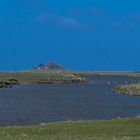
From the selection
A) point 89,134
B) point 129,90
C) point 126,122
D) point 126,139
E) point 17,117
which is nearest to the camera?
point 126,139

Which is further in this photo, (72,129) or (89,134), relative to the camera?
(72,129)

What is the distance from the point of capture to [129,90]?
154 metres

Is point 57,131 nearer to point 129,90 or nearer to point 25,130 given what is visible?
point 25,130

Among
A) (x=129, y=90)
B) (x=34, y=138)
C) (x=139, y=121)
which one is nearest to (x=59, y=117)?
(x=139, y=121)

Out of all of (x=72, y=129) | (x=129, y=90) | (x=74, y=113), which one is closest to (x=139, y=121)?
(x=72, y=129)

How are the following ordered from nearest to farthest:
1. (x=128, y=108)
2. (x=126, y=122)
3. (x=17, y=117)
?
(x=126, y=122)
(x=17, y=117)
(x=128, y=108)

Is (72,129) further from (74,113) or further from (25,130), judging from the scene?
(74,113)

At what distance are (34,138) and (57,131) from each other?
6.73 m

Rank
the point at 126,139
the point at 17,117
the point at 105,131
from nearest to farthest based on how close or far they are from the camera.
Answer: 1. the point at 126,139
2. the point at 105,131
3. the point at 17,117

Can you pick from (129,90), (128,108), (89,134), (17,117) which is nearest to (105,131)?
(89,134)

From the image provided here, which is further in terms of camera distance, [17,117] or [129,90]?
[129,90]

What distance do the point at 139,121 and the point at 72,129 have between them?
340 inches

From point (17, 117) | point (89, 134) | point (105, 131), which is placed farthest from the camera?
point (17, 117)

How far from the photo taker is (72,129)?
4031cm
